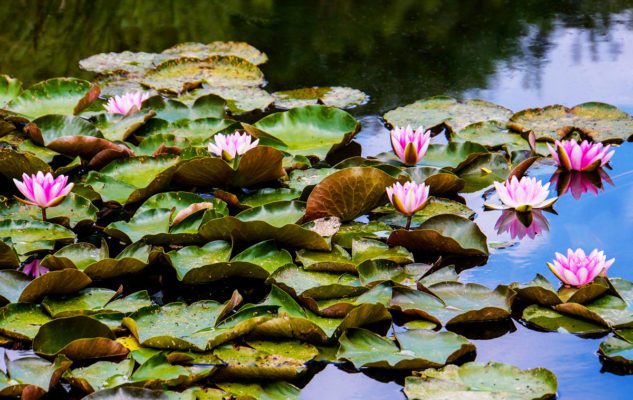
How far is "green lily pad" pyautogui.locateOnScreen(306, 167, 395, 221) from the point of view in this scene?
109 inches

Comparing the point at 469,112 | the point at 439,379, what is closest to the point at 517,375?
the point at 439,379

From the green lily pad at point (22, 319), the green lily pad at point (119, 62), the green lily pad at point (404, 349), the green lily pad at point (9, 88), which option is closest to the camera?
the green lily pad at point (404, 349)

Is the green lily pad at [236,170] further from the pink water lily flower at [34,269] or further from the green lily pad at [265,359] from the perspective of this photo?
the green lily pad at [265,359]

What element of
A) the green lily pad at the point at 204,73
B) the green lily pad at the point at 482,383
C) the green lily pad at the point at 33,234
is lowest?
the green lily pad at the point at 482,383

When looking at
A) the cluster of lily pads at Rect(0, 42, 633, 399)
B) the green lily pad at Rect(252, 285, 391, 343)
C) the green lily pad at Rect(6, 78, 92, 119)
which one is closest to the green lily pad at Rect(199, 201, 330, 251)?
the cluster of lily pads at Rect(0, 42, 633, 399)

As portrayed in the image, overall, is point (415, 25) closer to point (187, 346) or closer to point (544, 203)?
point (544, 203)

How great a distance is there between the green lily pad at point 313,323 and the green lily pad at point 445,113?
63.1 inches

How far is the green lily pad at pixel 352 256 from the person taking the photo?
2.51 m

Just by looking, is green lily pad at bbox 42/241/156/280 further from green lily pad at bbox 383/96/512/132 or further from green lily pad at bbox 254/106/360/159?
green lily pad at bbox 383/96/512/132

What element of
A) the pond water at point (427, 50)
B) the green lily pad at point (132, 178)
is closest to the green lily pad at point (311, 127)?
the pond water at point (427, 50)

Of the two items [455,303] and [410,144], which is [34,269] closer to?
[455,303]

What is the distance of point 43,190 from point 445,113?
1.89m

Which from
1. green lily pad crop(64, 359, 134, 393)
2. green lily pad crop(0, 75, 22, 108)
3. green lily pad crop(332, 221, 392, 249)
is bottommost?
green lily pad crop(332, 221, 392, 249)

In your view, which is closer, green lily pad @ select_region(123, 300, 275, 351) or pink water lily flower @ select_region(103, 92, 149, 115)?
green lily pad @ select_region(123, 300, 275, 351)
